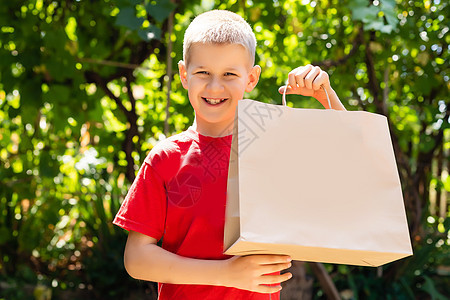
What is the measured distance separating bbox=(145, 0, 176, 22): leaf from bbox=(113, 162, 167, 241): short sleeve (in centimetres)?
101

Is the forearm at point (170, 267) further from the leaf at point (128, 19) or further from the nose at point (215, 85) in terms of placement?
the leaf at point (128, 19)

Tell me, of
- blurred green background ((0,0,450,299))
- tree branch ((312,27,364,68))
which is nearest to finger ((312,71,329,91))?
blurred green background ((0,0,450,299))

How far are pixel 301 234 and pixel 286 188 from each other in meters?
0.09

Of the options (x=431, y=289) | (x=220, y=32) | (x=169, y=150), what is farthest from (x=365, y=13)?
(x=431, y=289)

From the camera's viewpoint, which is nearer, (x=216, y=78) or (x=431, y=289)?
(x=216, y=78)

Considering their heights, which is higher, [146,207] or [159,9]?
[159,9]

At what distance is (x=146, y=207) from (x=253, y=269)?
0.27 meters

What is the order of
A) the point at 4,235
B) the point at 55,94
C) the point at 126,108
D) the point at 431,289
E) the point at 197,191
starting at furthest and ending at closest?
1. the point at 4,235
2. the point at 126,108
3. the point at 431,289
4. the point at 55,94
5. the point at 197,191

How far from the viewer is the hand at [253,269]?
1.00m

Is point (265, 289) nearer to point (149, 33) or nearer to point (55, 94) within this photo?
point (149, 33)

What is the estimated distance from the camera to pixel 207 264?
1045 mm

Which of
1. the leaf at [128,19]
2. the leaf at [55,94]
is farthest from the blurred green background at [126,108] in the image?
the leaf at [128,19]

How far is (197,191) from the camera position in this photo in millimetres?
1101

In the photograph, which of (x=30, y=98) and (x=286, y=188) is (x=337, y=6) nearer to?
(x=30, y=98)
